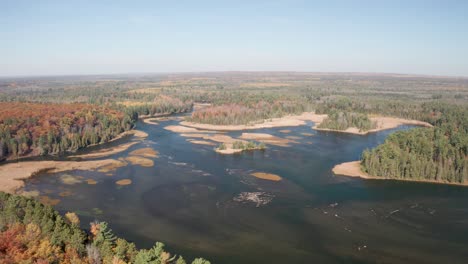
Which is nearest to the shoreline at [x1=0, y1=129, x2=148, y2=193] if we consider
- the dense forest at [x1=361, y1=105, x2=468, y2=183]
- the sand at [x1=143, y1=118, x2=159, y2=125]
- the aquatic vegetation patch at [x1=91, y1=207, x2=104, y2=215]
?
the aquatic vegetation patch at [x1=91, y1=207, x2=104, y2=215]

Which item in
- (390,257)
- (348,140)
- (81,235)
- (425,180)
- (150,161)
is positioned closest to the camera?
(81,235)

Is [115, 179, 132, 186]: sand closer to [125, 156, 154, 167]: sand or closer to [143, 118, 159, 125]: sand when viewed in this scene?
[125, 156, 154, 167]: sand

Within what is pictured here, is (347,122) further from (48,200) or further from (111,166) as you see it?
(48,200)

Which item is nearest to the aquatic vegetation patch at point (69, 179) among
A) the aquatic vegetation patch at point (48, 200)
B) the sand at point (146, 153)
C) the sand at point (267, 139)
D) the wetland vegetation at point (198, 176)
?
the wetland vegetation at point (198, 176)

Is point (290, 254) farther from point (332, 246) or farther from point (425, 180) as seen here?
point (425, 180)

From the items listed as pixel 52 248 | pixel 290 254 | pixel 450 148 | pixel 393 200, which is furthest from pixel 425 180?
pixel 52 248
